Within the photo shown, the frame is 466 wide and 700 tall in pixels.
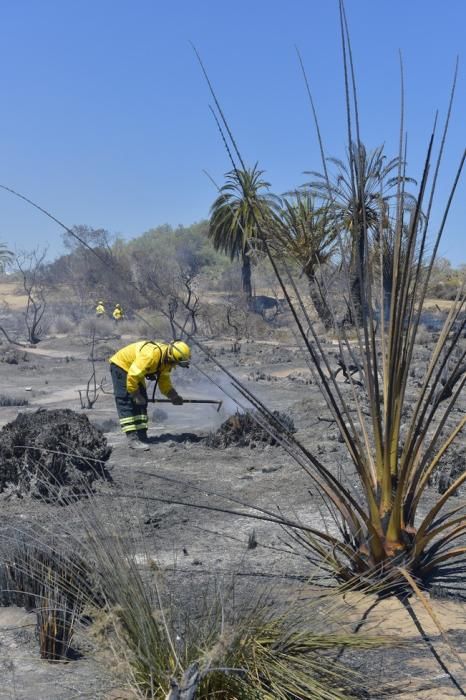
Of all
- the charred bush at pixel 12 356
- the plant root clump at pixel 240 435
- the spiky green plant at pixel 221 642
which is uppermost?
the spiky green plant at pixel 221 642

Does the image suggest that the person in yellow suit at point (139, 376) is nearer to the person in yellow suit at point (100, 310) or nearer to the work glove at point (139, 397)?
the work glove at point (139, 397)

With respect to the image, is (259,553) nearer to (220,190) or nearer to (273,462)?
(220,190)

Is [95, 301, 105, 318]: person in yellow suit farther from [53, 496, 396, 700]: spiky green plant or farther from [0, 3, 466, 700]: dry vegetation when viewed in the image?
[53, 496, 396, 700]: spiky green plant

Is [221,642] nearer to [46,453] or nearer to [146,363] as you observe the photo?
[46,453]

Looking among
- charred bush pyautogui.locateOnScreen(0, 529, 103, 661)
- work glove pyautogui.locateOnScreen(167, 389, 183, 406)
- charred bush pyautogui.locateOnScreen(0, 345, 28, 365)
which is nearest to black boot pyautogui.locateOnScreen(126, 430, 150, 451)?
work glove pyautogui.locateOnScreen(167, 389, 183, 406)

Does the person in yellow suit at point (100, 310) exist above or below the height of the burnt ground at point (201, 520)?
above

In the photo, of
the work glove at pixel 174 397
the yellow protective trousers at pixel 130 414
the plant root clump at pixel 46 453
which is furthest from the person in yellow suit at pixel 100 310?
the plant root clump at pixel 46 453

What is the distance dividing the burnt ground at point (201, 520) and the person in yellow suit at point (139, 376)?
11.0 inches

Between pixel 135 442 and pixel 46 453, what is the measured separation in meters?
Result: 3.07

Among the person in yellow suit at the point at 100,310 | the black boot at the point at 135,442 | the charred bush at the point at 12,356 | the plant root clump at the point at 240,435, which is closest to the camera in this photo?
the plant root clump at the point at 240,435

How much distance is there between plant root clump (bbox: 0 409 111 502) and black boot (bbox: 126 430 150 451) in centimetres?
177

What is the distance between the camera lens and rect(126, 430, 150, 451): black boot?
10891 millimetres

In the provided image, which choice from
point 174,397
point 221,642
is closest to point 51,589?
point 221,642

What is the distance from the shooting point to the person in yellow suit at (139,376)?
1107cm
